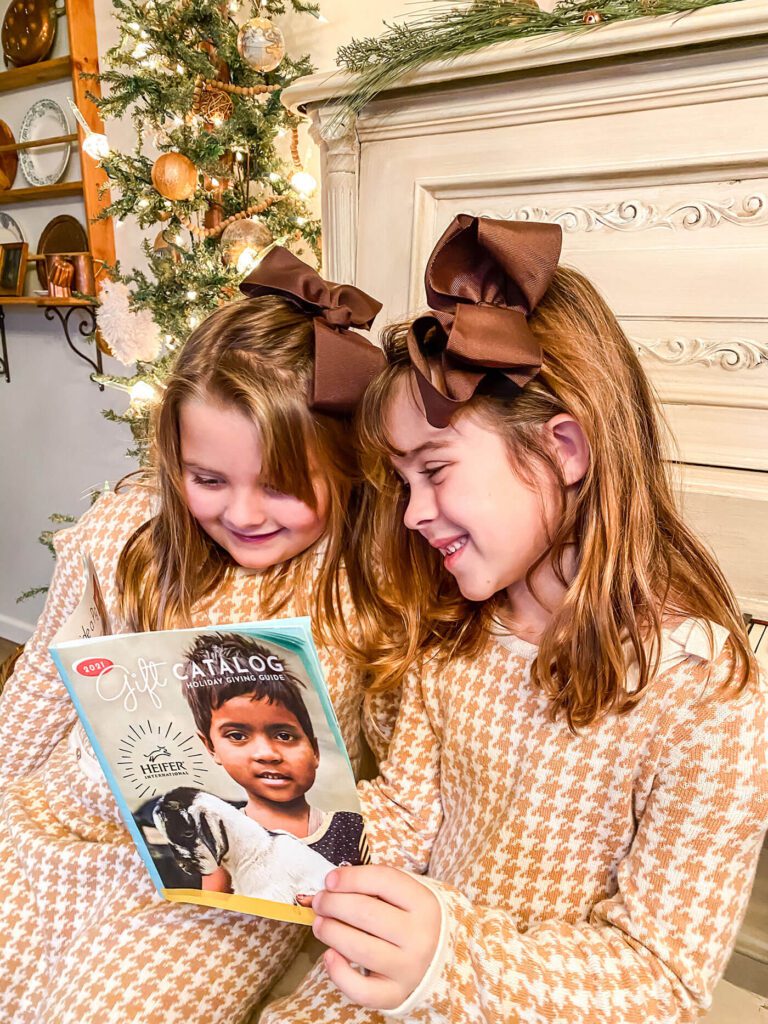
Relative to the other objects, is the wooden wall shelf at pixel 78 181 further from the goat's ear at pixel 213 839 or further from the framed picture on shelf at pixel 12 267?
the goat's ear at pixel 213 839

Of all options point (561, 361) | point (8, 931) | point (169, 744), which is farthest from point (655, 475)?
point (8, 931)

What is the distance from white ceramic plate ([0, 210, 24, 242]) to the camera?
2393 mm

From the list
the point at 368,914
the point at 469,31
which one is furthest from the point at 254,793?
the point at 469,31

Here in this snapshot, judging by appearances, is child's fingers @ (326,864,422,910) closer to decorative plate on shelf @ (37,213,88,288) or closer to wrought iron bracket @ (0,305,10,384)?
decorative plate on shelf @ (37,213,88,288)

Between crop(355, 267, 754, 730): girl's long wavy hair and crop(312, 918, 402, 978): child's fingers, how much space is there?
0.27 metres

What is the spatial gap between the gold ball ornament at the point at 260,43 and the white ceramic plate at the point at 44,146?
3.03 feet

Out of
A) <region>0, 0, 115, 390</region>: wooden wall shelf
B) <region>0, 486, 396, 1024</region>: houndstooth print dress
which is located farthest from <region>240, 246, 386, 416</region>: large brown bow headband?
<region>0, 0, 115, 390</region>: wooden wall shelf

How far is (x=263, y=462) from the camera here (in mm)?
802

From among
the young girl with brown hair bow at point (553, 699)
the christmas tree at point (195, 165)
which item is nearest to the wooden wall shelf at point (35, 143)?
the christmas tree at point (195, 165)

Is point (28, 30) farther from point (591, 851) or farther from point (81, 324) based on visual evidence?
point (591, 851)

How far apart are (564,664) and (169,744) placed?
15.3 inches

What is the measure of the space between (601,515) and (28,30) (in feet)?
8.10

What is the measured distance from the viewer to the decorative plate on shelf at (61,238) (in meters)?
2.20

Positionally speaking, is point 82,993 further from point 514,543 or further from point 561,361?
point 561,361
